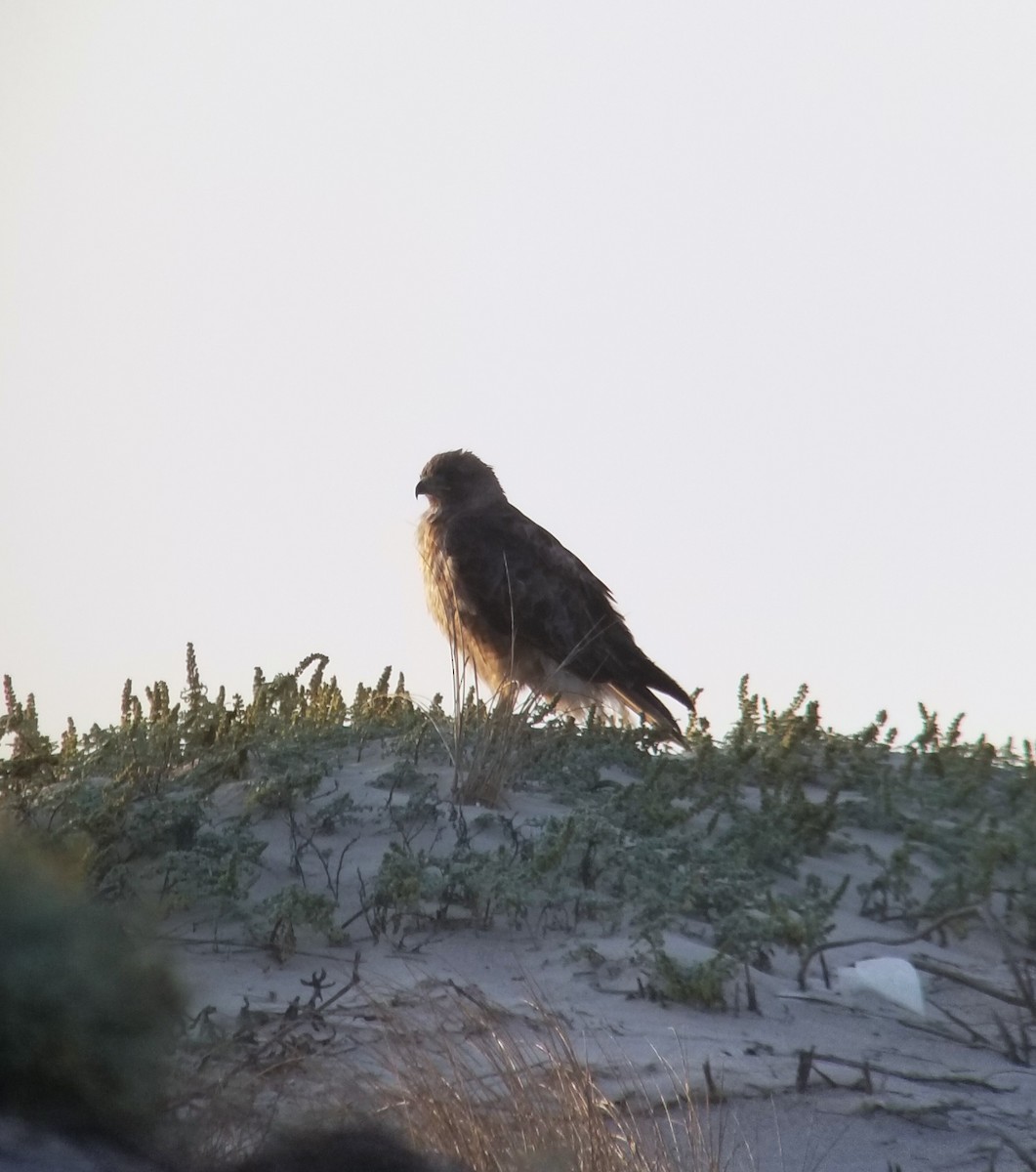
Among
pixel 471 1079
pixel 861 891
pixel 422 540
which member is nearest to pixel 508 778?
pixel 861 891

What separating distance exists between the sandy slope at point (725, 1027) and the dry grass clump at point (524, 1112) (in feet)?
0.33

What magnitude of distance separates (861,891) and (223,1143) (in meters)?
3.19

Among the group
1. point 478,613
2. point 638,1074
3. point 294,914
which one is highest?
point 478,613

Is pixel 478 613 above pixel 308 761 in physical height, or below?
above

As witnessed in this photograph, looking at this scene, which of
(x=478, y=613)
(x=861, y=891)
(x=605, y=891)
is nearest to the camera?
(x=605, y=891)

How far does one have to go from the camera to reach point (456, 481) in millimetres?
10984

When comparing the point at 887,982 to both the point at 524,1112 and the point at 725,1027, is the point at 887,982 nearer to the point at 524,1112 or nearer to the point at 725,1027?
the point at 725,1027

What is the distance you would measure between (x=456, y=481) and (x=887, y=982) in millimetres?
6553

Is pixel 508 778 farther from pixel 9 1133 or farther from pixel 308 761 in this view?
pixel 9 1133

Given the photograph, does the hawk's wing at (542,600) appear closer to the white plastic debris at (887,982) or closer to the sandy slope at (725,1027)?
the sandy slope at (725,1027)

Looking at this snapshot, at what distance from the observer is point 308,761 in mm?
6309

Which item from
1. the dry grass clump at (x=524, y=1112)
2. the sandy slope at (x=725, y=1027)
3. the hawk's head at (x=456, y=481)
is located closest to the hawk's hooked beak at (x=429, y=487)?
the hawk's head at (x=456, y=481)

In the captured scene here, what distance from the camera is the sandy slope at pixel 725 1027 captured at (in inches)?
156

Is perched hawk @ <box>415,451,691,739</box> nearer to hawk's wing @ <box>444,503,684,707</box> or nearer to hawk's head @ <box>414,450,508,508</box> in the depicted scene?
hawk's wing @ <box>444,503,684,707</box>
